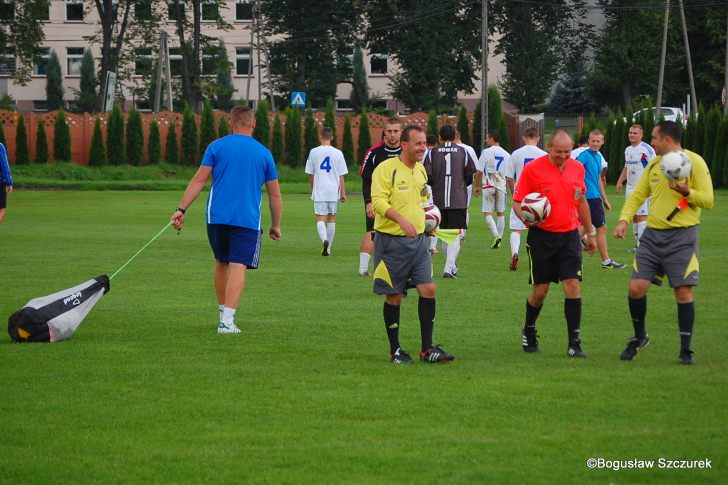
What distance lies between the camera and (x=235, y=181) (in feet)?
35.8

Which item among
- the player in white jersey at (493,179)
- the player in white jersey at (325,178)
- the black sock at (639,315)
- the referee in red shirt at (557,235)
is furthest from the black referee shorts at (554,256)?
the player in white jersey at (493,179)

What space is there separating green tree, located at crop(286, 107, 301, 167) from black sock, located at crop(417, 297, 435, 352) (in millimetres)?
46602

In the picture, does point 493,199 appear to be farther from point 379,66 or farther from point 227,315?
point 379,66

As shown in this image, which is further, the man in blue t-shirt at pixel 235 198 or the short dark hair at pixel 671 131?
the man in blue t-shirt at pixel 235 198

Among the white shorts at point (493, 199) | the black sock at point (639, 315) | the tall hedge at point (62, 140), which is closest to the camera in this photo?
the black sock at point (639, 315)

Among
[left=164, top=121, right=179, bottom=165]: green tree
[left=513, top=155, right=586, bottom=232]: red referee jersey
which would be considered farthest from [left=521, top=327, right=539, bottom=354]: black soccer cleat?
[left=164, top=121, right=179, bottom=165]: green tree

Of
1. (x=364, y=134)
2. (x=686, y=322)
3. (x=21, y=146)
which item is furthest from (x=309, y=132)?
(x=686, y=322)

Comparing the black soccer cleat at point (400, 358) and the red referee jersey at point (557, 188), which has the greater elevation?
the red referee jersey at point (557, 188)

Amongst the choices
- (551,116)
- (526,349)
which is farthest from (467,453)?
(551,116)

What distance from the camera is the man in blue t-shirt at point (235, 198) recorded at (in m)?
10.9

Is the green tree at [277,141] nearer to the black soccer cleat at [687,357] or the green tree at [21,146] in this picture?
the green tree at [21,146]

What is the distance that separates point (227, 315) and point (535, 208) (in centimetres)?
319

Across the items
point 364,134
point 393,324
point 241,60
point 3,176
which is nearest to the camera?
point 393,324

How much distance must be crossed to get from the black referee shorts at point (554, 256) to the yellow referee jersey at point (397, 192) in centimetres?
109
